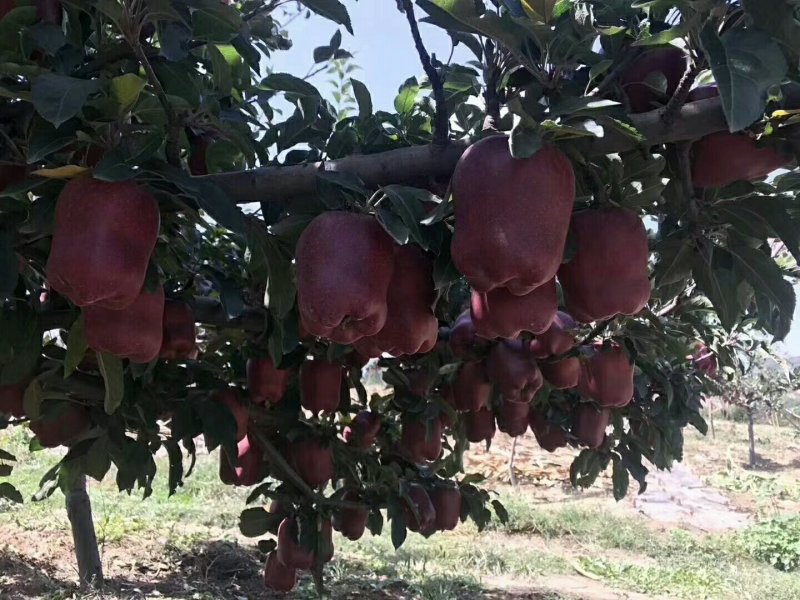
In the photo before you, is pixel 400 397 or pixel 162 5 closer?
pixel 162 5

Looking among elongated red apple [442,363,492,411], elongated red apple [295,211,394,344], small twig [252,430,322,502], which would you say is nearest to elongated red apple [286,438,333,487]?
small twig [252,430,322,502]

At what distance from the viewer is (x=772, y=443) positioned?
40.6 feet

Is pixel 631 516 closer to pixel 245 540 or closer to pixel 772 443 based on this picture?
pixel 245 540

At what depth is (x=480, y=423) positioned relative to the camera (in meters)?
2.54

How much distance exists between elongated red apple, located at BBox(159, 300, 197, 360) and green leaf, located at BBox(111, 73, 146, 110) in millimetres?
663

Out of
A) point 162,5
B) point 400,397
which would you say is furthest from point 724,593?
point 162,5

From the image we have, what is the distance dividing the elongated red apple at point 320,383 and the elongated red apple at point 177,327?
50 centimetres

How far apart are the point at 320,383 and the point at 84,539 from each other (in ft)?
6.27

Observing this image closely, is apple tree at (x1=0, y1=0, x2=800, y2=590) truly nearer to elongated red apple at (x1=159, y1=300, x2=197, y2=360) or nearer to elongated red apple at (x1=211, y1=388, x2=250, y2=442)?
elongated red apple at (x1=159, y1=300, x2=197, y2=360)

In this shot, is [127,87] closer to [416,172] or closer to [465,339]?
[416,172]

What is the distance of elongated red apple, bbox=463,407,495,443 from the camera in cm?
252

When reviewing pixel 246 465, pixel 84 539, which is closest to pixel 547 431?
pixel 246 465

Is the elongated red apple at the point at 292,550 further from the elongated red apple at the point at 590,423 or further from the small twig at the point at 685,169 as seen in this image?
the small twig at the point at 685,169

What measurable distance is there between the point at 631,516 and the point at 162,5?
7.43 metres
